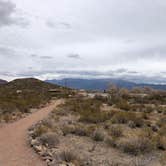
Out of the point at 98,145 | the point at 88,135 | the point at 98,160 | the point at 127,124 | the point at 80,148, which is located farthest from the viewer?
the point at 127,124

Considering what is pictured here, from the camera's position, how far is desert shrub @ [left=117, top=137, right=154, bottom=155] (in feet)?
41.8

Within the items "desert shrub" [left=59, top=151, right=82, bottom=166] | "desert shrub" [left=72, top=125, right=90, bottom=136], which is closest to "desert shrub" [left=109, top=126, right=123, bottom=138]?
"desert shrub" [left=72, top=125, right=90, bottom=136]

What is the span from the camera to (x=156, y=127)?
1861cm

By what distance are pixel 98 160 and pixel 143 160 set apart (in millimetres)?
1821

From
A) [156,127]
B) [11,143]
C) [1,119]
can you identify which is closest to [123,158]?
[11,143]

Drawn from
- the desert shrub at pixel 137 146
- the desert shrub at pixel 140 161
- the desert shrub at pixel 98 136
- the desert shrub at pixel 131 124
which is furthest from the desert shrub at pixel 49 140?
the desert shrub at pixel 131 124

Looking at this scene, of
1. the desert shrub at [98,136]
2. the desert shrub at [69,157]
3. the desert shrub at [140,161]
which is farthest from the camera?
the desert shrub at [98,136]

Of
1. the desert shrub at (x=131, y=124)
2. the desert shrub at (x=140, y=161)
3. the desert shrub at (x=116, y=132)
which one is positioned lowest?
the desert shrub at (x=140, y=161)

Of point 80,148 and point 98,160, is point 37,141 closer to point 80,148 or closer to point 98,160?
point 80,148

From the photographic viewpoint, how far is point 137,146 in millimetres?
12789

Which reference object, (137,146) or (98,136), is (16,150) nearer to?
(98,136)

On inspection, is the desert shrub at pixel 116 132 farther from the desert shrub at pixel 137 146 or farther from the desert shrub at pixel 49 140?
the desert shrub at pixel 49 140

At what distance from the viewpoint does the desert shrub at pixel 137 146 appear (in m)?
12.7

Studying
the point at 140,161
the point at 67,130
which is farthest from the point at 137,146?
the point at 67,130
